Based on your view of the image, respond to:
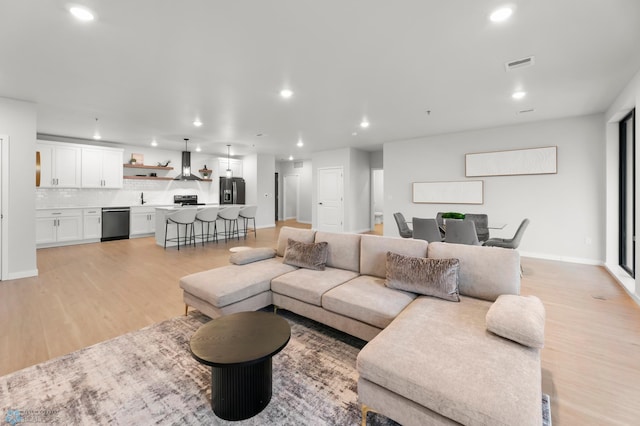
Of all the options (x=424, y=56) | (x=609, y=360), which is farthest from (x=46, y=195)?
(x=609, y=360)

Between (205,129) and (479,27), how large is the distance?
5361mm

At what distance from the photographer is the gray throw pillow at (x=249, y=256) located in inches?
129

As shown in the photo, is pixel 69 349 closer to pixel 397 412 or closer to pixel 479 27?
pixel 397 412

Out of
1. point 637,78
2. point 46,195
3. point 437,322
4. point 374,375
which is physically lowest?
point 374,375

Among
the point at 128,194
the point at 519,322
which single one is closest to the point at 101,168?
the point at 128,194

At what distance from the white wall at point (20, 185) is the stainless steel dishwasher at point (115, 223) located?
3124 mm

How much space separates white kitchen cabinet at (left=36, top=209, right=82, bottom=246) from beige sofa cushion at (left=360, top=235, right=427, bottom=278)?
7.45 m

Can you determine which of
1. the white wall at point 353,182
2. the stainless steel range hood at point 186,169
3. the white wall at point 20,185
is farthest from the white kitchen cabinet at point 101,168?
the white wall at point 353,182

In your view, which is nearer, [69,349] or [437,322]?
[437,322]

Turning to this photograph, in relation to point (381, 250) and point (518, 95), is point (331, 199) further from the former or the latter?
point (381, 250)

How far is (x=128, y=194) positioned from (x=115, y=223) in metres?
1.00

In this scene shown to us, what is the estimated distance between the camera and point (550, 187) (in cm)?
541

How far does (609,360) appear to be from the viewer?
7.17ft

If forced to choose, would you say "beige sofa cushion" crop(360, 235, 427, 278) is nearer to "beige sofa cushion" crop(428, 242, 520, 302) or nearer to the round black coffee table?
"beige sofa cushion" crop(428, 242, 520, 302)
